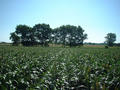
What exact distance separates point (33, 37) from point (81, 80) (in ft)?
189

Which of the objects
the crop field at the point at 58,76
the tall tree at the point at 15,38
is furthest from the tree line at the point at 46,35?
the crop field at the point at 58,76

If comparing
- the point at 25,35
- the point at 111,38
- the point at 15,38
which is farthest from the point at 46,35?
the point at 111,38

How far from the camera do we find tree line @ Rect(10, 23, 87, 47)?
2322 inches

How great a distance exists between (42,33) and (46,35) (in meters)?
2.64

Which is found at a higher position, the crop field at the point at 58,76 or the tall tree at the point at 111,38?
the tall tree at the point at 111,38

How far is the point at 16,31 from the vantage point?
2377 inches

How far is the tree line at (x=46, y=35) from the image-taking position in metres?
59.0

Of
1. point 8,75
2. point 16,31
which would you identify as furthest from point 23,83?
point 16,31

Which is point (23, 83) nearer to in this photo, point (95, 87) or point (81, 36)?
point (95, 87)

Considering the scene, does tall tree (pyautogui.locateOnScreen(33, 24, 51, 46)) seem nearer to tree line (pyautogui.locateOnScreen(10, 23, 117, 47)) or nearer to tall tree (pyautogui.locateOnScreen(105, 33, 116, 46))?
tree line (pyautogui.locateOnScreen(10, 23, 117, 47))

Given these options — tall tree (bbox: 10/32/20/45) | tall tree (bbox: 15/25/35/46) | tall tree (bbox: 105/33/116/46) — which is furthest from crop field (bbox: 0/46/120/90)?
tall tree (bbox: 105/33/116/46)

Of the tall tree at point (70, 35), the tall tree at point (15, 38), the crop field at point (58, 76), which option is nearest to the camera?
the crop field at point (58, 76)

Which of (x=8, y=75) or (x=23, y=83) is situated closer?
(x=23, y=83)

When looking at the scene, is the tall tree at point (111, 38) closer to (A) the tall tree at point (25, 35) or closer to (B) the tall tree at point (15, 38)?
(A) the tall tree at point (25, 35)
